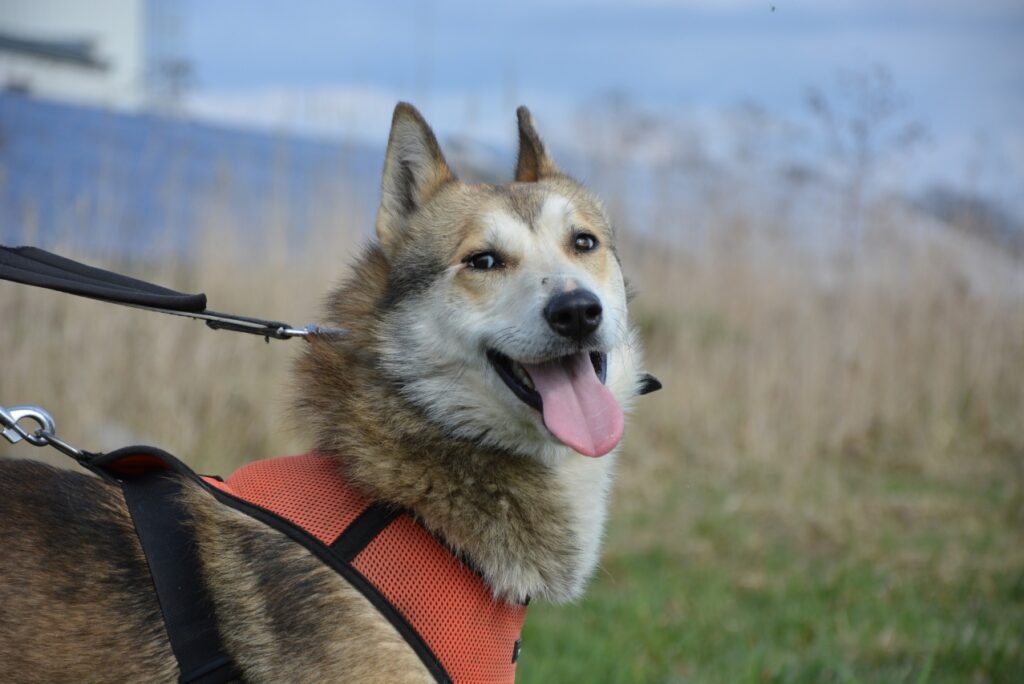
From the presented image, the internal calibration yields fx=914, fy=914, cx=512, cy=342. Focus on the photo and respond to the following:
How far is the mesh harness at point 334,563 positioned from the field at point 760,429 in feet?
1.24

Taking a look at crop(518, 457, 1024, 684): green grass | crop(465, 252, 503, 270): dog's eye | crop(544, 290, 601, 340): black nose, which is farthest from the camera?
crop(518, 457, 1024, 684): green grass

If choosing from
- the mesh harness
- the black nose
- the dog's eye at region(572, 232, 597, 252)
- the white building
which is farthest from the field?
the white building

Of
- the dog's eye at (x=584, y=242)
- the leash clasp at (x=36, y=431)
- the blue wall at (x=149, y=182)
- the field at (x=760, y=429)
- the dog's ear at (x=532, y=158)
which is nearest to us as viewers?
the leash clasp at (x=36, y=431)

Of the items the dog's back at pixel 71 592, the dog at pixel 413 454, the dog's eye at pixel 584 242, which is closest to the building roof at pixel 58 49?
the dog at pixel 413 454

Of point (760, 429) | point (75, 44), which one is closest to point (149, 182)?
point (760, 429)

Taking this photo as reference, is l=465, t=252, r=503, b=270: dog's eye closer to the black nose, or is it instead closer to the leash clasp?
the black nose

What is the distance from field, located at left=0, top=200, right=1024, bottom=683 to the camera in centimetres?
402

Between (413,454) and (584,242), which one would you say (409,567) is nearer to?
(413,454)

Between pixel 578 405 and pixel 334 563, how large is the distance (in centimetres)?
70

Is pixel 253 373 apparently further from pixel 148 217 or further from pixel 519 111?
pixel 519 111

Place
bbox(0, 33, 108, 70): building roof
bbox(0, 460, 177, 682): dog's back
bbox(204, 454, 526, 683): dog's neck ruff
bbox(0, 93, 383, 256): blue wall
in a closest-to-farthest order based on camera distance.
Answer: bbox(0, 460, 177, 682): dog's back, bbox(204, 454, 526, 683): dog's neck ruff, bbox(0, 93, 383, 256): blue wall, bbox(0, 33, 108, 70): building roof

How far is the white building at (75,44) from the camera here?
995 cm

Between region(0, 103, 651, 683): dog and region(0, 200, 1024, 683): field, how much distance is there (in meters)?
0.37

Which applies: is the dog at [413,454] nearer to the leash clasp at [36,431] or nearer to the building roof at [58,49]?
the leash clasp at [36,431]
